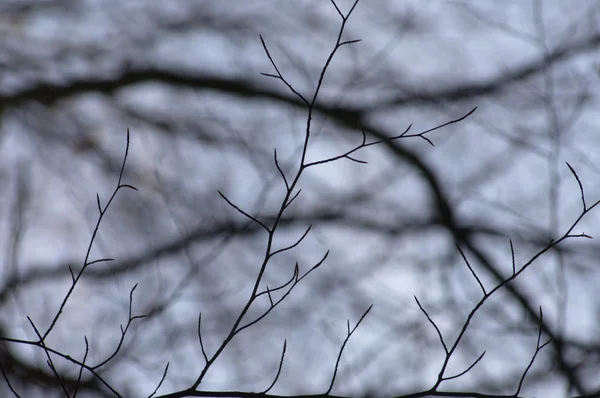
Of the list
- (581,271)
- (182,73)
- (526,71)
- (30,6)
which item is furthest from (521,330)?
(30,6)

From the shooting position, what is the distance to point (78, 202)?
430 cm

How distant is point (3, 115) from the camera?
452cm

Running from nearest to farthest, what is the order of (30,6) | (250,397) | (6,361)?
(250,397) < (6,361) < (30,6)

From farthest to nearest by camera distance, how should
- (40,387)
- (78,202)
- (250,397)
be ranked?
(78,202)
(40,387)
(250,397)

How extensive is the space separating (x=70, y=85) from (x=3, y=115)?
60 centimetres

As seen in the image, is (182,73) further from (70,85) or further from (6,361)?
(6,361)

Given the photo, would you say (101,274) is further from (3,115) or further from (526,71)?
(526,71)

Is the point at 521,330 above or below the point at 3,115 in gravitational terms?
below

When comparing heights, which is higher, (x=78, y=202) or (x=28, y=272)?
(x=78, y=202)

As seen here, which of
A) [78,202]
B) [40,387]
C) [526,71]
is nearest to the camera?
[40,387]

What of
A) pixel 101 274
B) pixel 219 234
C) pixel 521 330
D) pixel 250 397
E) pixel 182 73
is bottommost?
pixel 250 397

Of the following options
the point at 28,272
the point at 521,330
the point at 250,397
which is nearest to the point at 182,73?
the point at 28,272

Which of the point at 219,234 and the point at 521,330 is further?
the point at 219,234

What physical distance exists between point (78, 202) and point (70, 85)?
2.89ft
